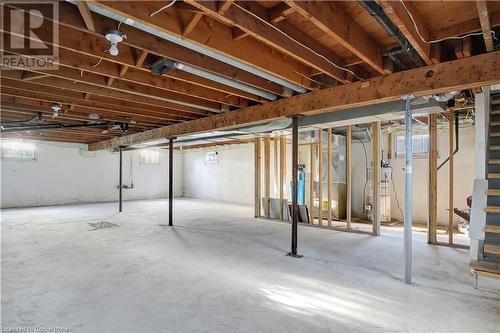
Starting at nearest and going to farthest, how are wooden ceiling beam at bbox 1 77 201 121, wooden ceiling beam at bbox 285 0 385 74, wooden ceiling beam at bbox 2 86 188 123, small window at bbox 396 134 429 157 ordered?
1. wooden ceiling beam at bbox 285 0 385 74
2. wooden ceiling beam at bbox 1 77 201 121
3. wooden ceiling beam at bbox 2 86 188 123
4. small window at bbox 396 134 429 157

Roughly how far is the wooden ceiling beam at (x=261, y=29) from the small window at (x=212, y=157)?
28.9ft

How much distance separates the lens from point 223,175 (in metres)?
11.1

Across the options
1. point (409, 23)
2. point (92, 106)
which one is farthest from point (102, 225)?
point (409, 23)

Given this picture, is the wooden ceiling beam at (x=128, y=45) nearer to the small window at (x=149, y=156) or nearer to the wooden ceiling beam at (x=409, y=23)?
the wooden ceiling beam at (x=409, y=23)

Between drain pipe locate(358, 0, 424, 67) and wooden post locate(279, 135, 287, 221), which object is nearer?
drain pipe locate(358, 0, 424, 67)

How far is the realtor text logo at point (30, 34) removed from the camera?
196cm

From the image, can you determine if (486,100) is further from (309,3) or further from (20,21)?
(20,21)

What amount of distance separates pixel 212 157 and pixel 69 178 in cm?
505

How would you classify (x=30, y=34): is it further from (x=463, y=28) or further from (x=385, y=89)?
(x=463, y=28)

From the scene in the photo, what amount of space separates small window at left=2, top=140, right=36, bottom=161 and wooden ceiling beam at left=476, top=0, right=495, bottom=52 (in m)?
11.0

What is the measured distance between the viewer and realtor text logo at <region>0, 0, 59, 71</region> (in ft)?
6.44

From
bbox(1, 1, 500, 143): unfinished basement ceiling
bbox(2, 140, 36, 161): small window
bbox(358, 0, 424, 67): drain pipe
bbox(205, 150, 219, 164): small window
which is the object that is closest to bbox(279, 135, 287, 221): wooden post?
bbox(1, 1, 500, 143): unfinished basement ceiling

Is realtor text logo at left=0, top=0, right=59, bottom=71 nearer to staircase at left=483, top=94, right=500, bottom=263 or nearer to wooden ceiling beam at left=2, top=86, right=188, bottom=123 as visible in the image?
wooden ceiling beam at left=2, top=86, right=188, bottom=123

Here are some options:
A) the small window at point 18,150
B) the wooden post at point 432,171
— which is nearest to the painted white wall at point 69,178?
the small window at point 18,150
